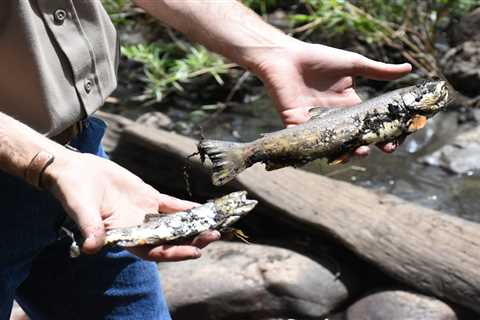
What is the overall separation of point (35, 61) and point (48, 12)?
0.15m

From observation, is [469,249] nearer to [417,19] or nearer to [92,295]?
[92,295]

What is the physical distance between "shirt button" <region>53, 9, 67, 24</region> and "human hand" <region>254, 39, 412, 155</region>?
63cm

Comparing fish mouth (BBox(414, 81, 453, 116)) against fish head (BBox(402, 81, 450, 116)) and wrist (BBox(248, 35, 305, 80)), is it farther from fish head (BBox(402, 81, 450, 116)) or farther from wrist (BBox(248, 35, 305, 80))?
wrist (BBox(248, 35, 305, 80))

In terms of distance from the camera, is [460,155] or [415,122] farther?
[460,155]

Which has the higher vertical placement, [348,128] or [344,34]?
[348,128]

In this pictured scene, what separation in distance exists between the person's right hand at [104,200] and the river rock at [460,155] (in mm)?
3805

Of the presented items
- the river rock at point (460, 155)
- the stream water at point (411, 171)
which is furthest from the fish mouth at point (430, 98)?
the river rock at point (460, 155)

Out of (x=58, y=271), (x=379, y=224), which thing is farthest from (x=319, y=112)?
(x=379, y=224)

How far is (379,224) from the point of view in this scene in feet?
11.9

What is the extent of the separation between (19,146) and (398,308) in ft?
7.39

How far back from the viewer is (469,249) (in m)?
3.41

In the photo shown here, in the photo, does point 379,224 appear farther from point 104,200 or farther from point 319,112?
point 104,200

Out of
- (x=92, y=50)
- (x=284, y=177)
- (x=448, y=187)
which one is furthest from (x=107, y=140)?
(x=92, y=50)

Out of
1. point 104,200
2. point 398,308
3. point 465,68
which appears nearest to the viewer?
point 104,200
